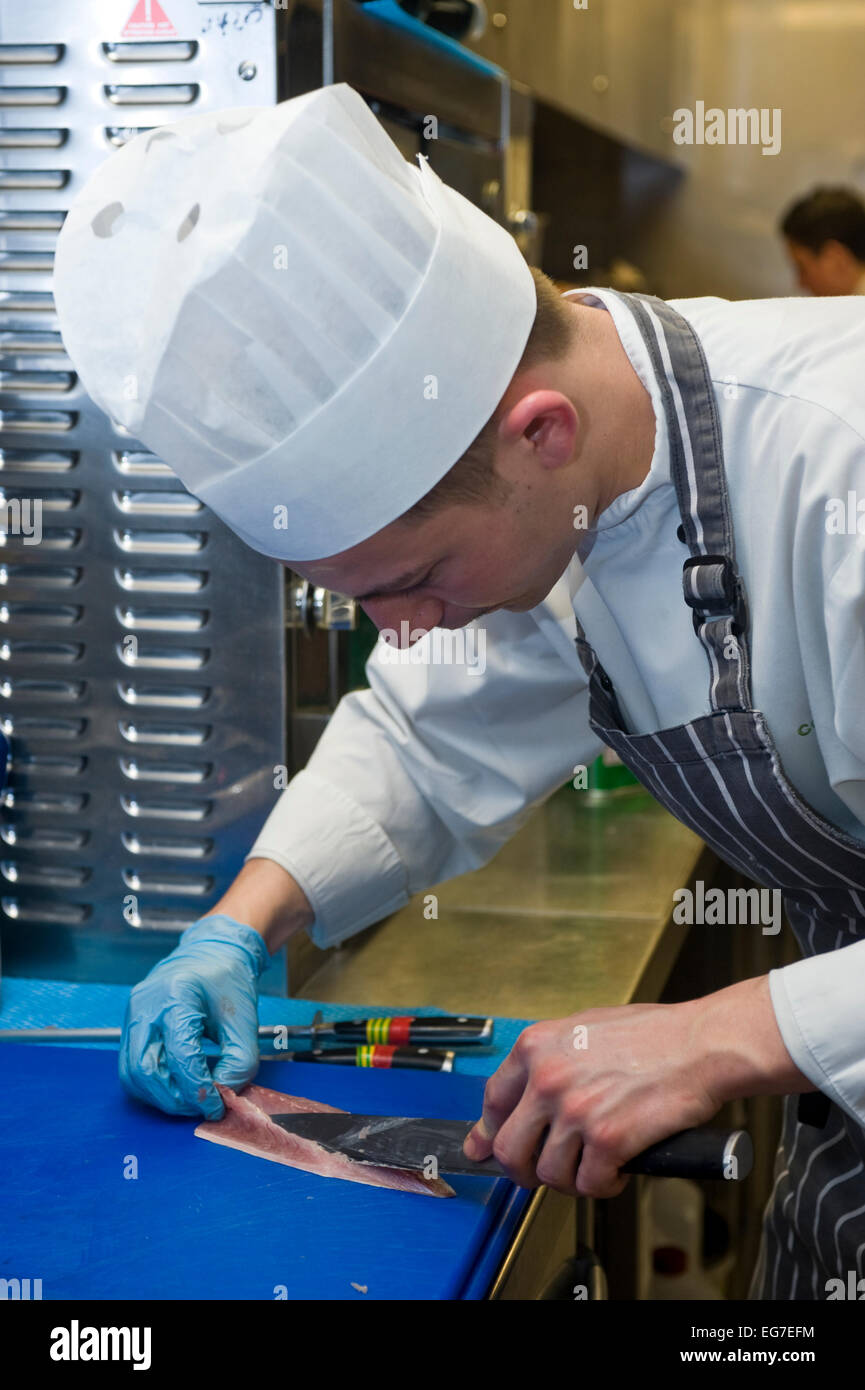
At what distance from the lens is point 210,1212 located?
87cm

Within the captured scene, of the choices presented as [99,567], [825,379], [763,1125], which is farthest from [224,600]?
[763,1125]

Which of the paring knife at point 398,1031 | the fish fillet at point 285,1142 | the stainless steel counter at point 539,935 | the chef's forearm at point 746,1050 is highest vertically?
the chef's forearm at point 746,1050

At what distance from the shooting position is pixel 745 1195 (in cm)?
215

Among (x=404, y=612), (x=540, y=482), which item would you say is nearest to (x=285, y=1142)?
(x=404, y=612)

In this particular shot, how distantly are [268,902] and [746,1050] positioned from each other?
0.46m

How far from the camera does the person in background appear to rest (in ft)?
11.9

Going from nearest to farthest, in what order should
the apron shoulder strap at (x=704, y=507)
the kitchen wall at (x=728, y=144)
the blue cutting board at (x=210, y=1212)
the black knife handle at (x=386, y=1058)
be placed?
the blue cutting board at (x=210, y=1212)
the apron shoulder strap at (x=704, y=507)
the black knife handle at (x=386, y=1058)
the kitchen wall at (x=728, y=144)

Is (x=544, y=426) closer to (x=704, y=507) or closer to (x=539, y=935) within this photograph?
(x=704, y=507)

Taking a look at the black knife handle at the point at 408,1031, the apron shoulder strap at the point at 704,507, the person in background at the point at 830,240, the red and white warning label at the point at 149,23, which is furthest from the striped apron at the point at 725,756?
the person in background at the point at 830,240

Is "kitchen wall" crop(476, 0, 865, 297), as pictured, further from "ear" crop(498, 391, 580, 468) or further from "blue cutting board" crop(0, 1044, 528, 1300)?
"blue cutting board" crop(0, 1044, 528, 1300)

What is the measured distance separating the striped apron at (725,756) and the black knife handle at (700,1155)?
221 millimetres

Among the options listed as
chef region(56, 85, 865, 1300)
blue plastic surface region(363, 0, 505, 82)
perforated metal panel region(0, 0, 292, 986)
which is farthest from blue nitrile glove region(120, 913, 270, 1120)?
blue plastic surface region(363, 0, 505, 82)

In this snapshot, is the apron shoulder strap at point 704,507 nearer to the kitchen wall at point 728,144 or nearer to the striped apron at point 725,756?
the striped apron at point 725,756

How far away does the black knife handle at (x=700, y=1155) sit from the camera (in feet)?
2.67
